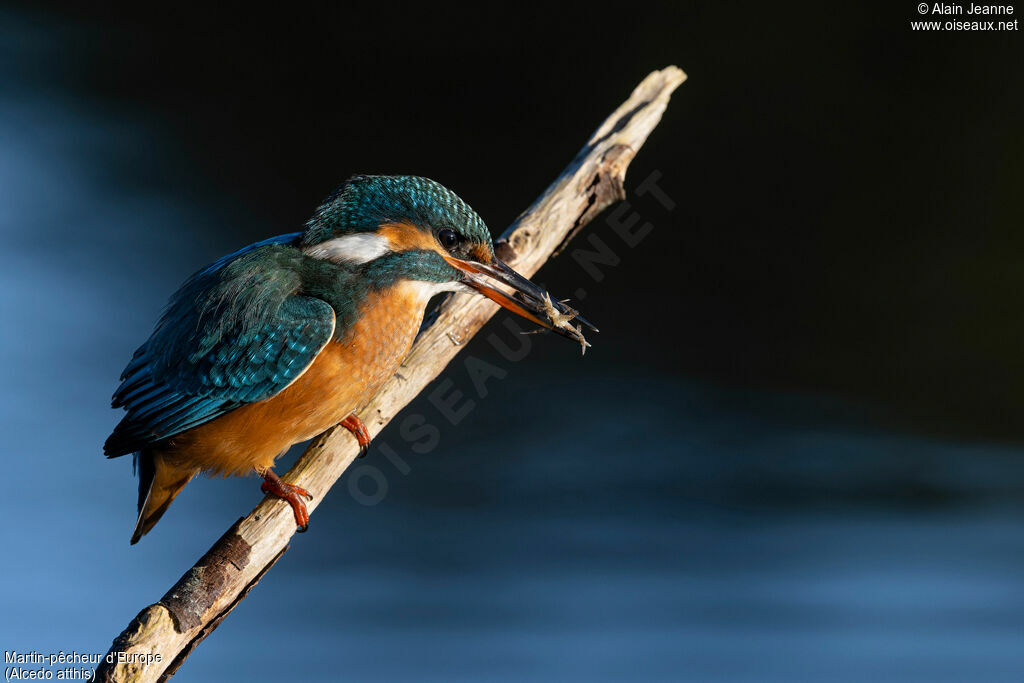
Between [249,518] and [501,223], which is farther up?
[501,223]

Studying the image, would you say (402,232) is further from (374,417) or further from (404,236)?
(374,417)

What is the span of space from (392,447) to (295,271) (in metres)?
1.89

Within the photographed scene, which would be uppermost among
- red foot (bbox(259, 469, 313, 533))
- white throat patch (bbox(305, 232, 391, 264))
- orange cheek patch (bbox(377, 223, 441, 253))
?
orange cheek patch (bbox(377, 223, 441, 253))

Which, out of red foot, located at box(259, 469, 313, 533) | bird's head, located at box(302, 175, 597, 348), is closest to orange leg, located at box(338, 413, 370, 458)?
red foot, located at box(259, 469, 313, 533)

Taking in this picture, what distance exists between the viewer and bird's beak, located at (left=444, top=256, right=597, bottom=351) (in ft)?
6.85

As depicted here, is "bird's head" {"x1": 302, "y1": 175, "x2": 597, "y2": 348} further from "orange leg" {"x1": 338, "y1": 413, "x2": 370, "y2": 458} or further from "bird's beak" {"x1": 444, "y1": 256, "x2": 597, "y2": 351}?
"orange leg" {"x1": 338, "y1": 413, "x2": 370, "y2": 458}

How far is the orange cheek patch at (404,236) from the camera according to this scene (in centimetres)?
203

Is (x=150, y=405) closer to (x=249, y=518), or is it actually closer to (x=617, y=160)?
(x=249, y=518)

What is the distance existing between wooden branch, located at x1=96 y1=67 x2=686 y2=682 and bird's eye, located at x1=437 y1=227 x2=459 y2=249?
0.78ft

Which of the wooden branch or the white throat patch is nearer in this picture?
the wooden branch

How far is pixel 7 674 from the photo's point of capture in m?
2.01

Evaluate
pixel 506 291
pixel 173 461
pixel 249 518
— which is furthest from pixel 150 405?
pixel 506 291

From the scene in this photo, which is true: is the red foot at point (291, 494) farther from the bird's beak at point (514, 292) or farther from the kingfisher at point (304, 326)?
the bird's beak at point (514, 292)

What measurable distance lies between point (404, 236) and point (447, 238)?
0.09 m
